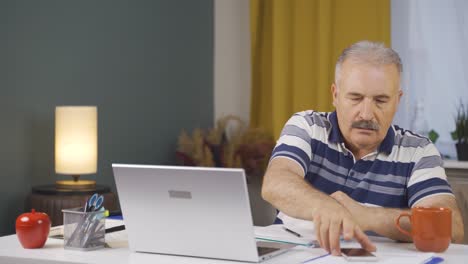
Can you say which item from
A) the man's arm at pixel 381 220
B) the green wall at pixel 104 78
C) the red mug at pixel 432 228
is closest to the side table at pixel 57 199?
the green wall at pixel 104 78

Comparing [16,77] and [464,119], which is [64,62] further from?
[464,119]

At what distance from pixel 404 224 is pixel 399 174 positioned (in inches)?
14.9

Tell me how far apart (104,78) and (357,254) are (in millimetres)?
2675

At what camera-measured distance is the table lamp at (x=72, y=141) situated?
3566mm

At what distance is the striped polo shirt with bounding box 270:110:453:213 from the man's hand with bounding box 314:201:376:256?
0.54m

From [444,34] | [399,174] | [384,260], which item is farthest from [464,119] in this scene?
[384,260]

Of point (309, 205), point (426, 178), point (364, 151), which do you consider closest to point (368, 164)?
point (364, 151)

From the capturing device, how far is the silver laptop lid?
1.66m

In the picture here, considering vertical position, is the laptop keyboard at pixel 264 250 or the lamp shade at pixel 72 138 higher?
the lamp shade at pixel 72 138

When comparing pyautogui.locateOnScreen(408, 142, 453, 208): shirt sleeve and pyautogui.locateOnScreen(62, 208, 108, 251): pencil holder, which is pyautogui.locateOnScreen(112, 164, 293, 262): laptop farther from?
pyautogui.locateOnScreen(408, 142, 453, 208): shirt sleeve

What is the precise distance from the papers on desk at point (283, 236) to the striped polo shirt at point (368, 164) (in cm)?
25

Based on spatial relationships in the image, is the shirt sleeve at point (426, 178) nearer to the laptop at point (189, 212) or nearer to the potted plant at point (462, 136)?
the laptop at point (189, 212)

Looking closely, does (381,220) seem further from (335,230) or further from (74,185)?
(74,185)

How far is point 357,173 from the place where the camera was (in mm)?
2389
